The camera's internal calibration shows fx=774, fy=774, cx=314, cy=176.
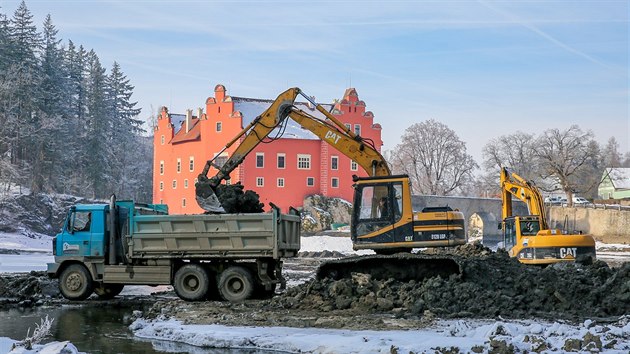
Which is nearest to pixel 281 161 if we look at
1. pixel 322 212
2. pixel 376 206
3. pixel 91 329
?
pixel 322 212

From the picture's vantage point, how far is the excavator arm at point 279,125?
1980 centimetres

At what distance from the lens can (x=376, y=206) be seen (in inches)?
695

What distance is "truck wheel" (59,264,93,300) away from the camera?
19.4 m

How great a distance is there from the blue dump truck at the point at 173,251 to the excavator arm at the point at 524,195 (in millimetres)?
9974

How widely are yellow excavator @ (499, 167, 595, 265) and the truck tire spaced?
10.5m

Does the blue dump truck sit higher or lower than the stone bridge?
lower

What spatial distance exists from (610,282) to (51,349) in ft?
36.3

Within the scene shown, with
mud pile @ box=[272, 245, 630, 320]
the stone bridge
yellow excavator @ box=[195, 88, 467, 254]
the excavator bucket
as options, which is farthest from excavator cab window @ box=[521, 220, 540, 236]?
the stone bridge

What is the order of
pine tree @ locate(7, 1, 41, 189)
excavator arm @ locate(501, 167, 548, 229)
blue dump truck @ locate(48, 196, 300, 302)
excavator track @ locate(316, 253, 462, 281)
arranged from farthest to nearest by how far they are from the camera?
1. pine tree @ locate(7, 1, 41, 189)
2. excavator arm @ locate(501, 167, 548, 229)
3. blue dump truck @ locate(48, 196, 300, 302)
4. excavator track @ locate(316, 253, 462, 281)

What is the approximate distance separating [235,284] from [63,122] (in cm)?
6222

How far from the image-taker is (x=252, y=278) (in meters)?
18.1

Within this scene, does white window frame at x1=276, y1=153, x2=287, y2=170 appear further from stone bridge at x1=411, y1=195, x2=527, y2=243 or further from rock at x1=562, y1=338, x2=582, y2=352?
rock at x1=562, y1=338, x2=582, y2=352

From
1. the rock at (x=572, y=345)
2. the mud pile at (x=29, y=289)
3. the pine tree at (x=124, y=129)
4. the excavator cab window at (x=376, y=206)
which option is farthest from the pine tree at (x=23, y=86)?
the rock at (x=572, y=345)

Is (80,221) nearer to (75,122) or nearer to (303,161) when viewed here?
(303,161)
